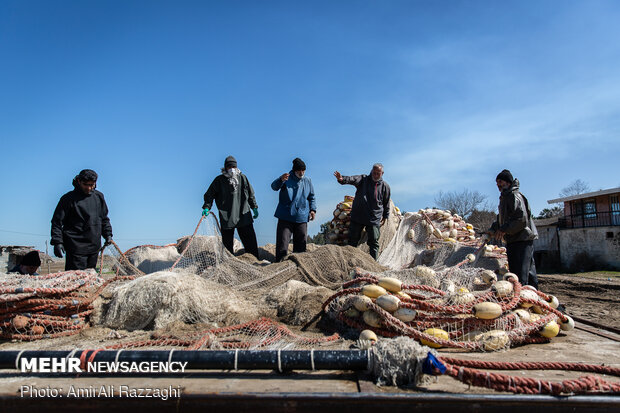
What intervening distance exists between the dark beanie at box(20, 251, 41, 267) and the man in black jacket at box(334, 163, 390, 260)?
4.76 meters

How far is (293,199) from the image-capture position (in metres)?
6.91

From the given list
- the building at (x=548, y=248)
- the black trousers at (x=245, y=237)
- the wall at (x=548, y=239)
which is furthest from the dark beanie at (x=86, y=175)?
the wall at (x=548, y=239)

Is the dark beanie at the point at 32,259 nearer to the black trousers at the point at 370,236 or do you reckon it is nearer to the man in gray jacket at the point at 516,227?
the black trousers at the point at 370,236


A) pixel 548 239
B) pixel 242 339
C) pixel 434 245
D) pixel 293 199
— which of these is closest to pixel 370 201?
pixel 293 199

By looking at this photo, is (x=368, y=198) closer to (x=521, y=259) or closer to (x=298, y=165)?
(x=298, y=165)

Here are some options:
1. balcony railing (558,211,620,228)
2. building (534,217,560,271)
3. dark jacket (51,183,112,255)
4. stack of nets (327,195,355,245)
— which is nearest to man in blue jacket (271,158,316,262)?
stack of nets (327,195,355,245)

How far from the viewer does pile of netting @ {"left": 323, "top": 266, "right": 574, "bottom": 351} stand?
126 inches

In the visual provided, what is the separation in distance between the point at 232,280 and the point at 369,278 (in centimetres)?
225

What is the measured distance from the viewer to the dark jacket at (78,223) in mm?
5133

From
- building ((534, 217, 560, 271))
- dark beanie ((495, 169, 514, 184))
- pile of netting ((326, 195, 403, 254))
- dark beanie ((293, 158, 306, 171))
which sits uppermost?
dark beanie ((293, 158, 306, 171))

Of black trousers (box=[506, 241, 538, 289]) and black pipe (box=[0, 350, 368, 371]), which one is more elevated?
black trousers (box=[506, 241, 538, 289])

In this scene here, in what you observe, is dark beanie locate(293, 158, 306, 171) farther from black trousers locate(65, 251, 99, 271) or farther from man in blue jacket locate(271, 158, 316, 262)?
black trousers locate(65, 251, 99, 271)

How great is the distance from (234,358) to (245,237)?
4692 millimetres

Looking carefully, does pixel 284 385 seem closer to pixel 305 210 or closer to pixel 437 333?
pixel 437 333
